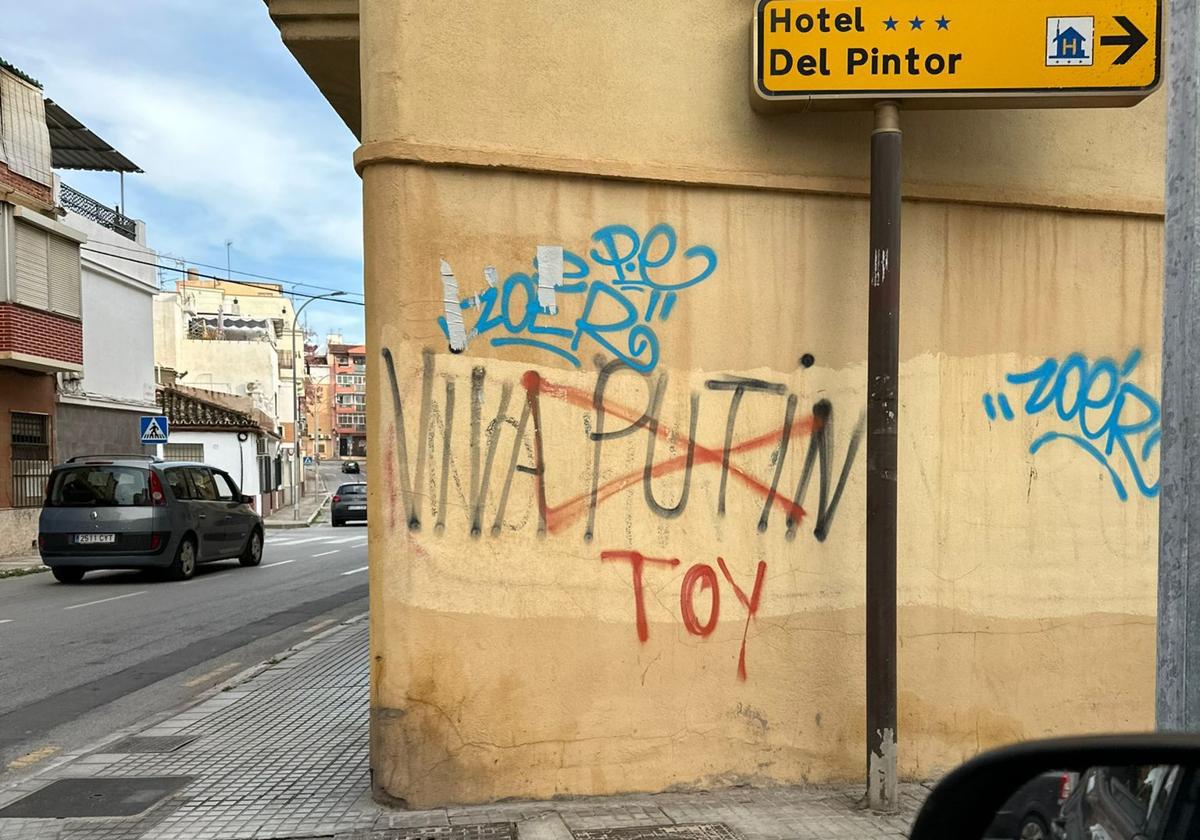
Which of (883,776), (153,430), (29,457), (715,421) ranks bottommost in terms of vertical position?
(883,776)

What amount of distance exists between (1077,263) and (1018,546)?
147 centimetres

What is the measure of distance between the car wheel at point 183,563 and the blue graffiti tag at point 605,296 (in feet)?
36.3

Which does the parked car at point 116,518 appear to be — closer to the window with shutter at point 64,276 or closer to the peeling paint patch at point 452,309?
the window with shutter at point 64,276

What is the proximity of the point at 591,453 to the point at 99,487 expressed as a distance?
11377 mm

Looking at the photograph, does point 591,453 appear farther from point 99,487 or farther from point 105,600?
point 99,487

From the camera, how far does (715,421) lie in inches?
171

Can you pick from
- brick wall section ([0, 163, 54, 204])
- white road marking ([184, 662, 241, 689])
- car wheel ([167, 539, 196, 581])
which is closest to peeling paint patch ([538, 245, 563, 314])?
white road marking ([184, 662, 241, 689])

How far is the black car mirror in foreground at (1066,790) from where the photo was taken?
4.25 feet

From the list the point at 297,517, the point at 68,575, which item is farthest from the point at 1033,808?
the point at 297,517

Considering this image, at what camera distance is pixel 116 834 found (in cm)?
388

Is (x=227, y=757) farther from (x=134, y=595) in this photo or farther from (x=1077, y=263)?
(x=134, y=595)

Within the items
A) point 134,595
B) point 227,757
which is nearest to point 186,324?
point 134,595

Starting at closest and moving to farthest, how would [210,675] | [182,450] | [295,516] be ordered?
1. [210,675]
2. [182,450]
3. [295,516]

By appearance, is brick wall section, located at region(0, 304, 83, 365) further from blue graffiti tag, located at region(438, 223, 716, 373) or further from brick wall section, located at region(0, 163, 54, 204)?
blue graffiti tag, located at region(438, 223, 716, 373)
